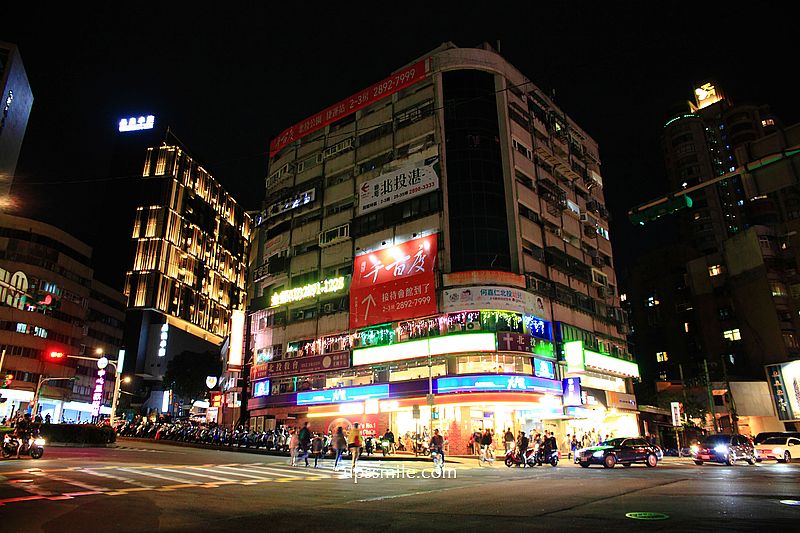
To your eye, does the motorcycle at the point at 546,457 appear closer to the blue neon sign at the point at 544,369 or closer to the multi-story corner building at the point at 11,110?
the blue neon sign at the point at 544,369

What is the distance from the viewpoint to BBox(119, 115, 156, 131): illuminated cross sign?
114 m

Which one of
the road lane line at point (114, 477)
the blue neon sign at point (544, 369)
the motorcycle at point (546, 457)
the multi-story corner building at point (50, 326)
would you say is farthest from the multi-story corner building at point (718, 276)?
the multi-story corner building at point (50, 326)

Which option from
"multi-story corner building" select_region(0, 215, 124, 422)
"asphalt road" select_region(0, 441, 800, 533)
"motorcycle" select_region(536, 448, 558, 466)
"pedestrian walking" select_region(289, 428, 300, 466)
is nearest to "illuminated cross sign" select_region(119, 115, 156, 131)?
"multi-story corner building" select_region(0, 215, 124, 422)

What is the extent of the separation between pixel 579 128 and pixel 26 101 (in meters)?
91.9

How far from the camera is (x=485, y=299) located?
129 feet

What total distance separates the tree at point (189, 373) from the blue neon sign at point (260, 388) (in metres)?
43.3

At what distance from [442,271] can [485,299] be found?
4476mm

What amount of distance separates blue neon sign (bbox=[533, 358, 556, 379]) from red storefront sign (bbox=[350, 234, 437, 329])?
29.4 feet

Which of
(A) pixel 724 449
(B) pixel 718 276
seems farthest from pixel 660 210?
(B) pixel 718 276

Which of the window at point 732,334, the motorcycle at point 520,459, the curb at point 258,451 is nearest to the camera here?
the motorcycle at point 520,459

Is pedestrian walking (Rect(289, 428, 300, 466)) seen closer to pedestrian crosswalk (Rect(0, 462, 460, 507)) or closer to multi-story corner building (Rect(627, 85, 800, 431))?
pedestrian crosswalk (Rect(0, 462, 460, 507))

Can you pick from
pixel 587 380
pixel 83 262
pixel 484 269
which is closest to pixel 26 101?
pixel 83 262

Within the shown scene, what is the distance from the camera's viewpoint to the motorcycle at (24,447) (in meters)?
22.9

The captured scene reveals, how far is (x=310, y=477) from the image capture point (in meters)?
18.2
